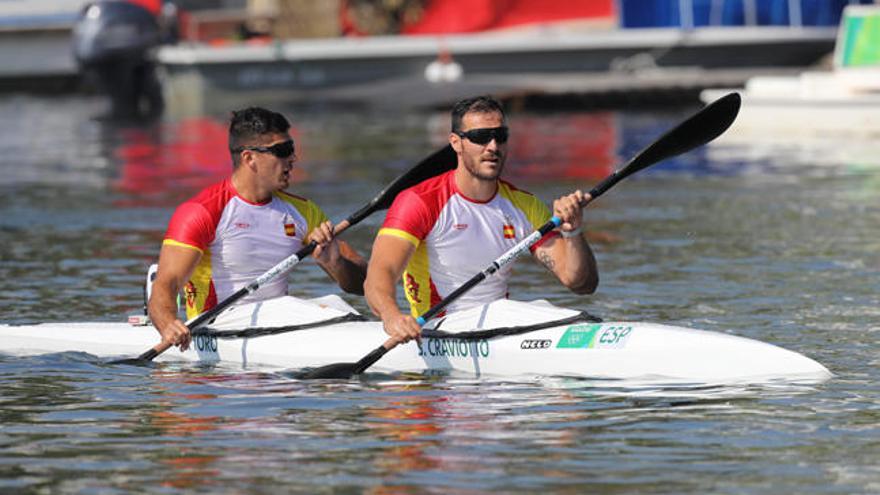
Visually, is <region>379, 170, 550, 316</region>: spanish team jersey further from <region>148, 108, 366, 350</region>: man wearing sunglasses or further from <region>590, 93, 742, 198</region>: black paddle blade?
<region>590, 93, 742, 198</region>: black paddle blade

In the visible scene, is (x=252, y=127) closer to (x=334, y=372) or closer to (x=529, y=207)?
(x=334, y=372)

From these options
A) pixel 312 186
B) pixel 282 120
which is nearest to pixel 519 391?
pixel 282 120

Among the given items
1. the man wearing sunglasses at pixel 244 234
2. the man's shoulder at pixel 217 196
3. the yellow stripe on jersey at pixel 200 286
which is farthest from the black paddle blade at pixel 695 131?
the yellow stripe on jersey at pixel 200 286

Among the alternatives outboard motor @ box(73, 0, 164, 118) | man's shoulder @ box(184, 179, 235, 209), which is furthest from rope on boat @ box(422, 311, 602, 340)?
outboard motor @ box(73, 0, 164, 118)

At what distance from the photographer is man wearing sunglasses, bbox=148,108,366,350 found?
1148 cm

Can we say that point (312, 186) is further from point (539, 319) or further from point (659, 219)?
point (539, 319)

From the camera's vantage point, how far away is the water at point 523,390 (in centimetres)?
880

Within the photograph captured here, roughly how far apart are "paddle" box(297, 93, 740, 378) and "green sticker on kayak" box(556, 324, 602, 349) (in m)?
0.53

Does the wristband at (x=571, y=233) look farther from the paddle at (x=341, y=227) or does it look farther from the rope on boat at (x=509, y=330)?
the paddle at (x=341, y=227)

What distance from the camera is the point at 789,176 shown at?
24.7m

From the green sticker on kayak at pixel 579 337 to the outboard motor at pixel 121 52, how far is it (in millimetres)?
31964

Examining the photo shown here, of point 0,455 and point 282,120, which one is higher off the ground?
point 282,120

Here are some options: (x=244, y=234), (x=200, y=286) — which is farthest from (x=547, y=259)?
(x=200, y=286)

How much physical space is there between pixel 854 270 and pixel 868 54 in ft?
52.6
